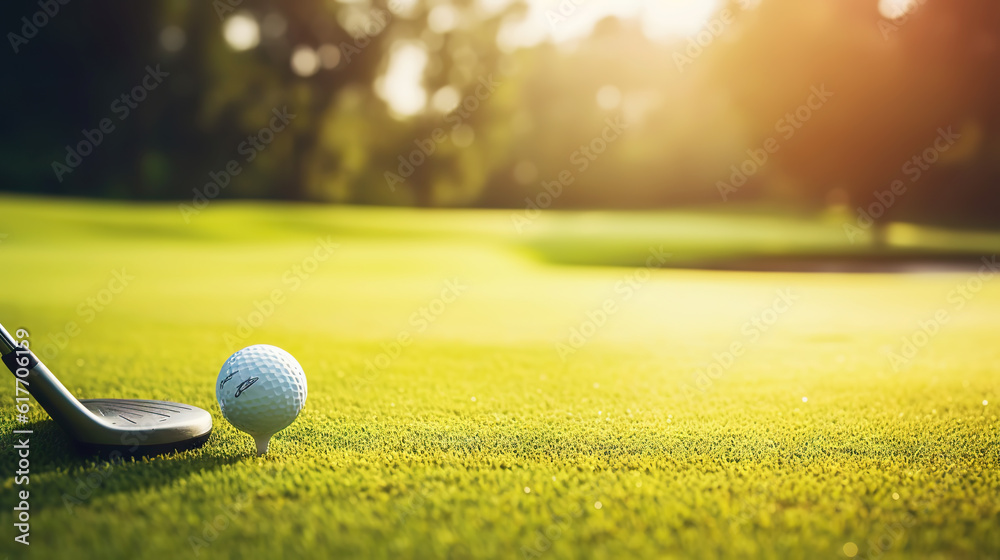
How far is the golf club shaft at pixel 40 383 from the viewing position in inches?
125

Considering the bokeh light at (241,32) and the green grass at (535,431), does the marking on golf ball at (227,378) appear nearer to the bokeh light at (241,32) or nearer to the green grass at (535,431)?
the green grass at (535,431)

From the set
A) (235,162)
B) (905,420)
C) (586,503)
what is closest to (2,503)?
(586,503)

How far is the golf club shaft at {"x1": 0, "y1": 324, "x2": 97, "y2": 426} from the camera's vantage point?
3.18m

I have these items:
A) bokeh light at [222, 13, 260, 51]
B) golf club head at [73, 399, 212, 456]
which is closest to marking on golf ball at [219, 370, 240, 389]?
golf club head at [73, 399, 212, 456]

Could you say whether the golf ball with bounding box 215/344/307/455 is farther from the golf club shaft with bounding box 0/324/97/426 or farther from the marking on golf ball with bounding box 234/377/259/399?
the golf club shaft with bounding box 0/324/97/426

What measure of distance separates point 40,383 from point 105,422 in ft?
1.14

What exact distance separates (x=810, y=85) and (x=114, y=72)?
26506mm

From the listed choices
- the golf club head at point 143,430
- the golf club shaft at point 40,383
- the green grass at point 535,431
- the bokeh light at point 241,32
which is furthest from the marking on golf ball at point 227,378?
the bokeh light at point 241,32

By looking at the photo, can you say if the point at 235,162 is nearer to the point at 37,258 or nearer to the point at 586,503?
the point at 37,258

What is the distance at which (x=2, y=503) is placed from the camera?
2.98m

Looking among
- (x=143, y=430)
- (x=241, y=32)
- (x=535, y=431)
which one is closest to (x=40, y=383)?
(x=143, y=430)

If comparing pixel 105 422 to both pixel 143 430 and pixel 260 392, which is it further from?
pixel 260 392

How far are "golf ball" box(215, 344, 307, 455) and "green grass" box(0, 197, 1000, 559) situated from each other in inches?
8.1

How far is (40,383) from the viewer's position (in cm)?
327
